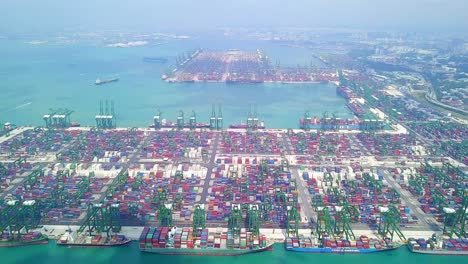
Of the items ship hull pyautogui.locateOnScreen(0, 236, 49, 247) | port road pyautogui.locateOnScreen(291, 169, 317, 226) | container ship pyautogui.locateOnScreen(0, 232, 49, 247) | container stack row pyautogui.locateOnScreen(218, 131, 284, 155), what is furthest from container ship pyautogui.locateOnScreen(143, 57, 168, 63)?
ship hull pyautogui.locateOnScreen(0, 236, 49, 247)

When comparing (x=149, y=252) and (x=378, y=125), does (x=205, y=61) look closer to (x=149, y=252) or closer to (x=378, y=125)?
(x=378, y=125)

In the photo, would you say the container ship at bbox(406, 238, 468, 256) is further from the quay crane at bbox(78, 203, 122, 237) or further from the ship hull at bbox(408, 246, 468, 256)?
the quay crane at bbox(78, 203, 122, 237)

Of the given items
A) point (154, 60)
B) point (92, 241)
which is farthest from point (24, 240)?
point (154, 60)

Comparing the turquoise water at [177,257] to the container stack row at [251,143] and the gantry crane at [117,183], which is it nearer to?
the gantry crane at [117,183]

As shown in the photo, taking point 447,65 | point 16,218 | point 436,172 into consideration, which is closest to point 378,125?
point 436,172

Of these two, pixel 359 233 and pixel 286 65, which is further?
pixel 286 65
